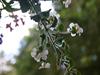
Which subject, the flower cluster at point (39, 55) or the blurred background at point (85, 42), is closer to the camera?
the flower cluster at point (39, 55)

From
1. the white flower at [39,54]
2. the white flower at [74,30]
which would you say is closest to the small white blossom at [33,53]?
the white flower at [39,54]

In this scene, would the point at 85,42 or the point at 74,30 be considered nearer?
the point at 74,30

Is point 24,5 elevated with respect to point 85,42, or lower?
lower

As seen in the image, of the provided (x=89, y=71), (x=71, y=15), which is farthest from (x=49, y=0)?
(x=89, y=71)

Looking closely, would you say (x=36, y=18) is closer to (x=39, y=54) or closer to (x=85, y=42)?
(x=39, y=54)

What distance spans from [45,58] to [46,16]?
3.5 inches

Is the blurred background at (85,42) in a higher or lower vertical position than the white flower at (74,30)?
higher

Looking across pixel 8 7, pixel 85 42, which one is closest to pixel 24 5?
pixel 8 7

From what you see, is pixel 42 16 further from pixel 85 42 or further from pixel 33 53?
pixel 85 42

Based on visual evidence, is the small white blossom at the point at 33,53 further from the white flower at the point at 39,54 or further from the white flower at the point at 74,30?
the white flower at the point at 74,30

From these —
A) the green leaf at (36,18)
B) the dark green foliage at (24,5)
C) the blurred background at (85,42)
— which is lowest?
the green leaf at (36,18)

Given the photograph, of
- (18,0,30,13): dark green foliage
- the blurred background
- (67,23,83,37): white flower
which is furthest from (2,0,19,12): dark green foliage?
the blurred background

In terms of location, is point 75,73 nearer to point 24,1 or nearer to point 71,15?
point 24,1

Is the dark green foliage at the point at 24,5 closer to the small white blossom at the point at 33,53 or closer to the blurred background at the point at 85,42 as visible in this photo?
the small white blossom at the point at 33,53
